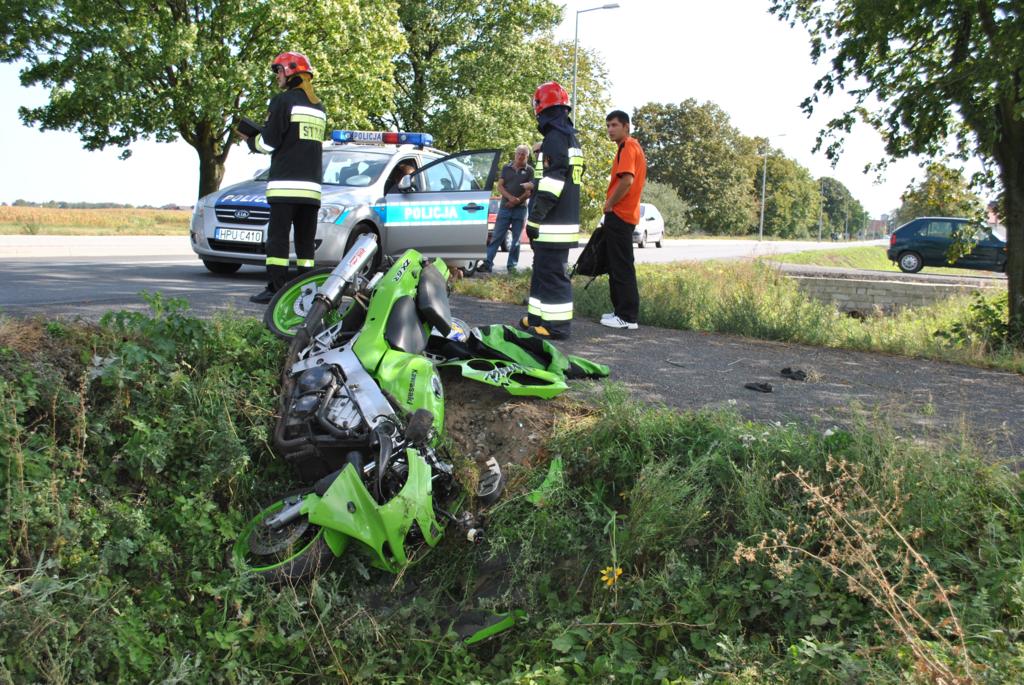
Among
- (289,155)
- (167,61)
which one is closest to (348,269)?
(289,155)

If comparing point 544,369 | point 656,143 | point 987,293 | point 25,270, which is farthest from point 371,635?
point 656,143

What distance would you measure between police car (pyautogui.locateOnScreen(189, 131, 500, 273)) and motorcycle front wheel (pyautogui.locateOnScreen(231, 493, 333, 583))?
222 inches

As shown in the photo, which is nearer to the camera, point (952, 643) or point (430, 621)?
point (952, 643)

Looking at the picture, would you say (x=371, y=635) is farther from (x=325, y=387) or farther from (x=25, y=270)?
(x=25, y=270)

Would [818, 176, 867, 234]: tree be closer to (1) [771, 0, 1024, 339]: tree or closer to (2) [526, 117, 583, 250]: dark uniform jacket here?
(1) [771, 0, 1024, 339]: tree

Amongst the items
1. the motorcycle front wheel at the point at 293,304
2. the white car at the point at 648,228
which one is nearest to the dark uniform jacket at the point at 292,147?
the motorcycle front wheel at the point at 293,304

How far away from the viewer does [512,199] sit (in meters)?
12.8

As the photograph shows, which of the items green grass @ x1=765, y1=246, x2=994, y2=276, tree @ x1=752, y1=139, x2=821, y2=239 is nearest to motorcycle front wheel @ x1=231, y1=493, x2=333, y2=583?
green grass @ x1=765, y1=246, x2=994, y2=276

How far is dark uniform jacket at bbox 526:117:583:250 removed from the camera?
693cm

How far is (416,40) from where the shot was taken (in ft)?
108

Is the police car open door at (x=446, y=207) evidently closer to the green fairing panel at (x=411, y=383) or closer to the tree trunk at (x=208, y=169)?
the green fairing panel at (x=411, y=383)

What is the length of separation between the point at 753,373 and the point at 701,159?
68999 millimetres

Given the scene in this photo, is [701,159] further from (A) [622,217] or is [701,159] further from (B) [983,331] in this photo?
(A) [622,217]

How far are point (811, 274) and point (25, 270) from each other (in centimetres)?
1564
